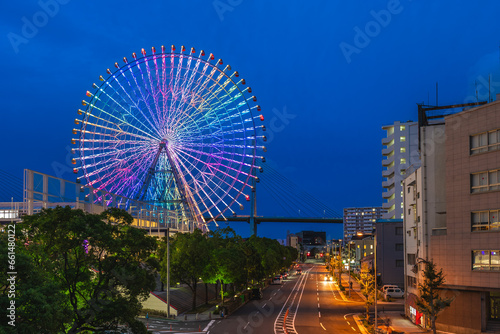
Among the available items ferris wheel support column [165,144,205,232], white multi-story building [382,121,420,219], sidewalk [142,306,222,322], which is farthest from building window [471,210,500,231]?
white multi-story building [382,121,420,219]

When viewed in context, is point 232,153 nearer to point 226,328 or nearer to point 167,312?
point 167,312

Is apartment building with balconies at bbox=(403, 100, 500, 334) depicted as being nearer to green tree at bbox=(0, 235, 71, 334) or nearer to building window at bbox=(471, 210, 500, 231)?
building window at bbox=(471, 210, 500, 231)

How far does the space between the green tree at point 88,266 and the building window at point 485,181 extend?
2554 cm

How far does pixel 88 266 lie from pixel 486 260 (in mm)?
28021

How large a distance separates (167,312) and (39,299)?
36.5m

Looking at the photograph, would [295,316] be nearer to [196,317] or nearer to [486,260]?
[196,317]

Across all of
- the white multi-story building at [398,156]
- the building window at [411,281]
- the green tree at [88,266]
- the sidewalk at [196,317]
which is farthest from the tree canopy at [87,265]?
the white multi-story building at [398,156]

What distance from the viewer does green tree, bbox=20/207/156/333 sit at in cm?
2725

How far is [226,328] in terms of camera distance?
4688cm

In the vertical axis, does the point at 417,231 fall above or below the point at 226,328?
above

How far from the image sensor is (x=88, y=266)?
94.8 feet

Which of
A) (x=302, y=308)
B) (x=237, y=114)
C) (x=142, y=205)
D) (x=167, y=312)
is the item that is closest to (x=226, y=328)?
(x=167, y=312)

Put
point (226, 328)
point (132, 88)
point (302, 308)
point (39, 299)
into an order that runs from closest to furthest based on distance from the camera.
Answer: point (39, 299) < point (226, 328) < point (302, 308) < point (132, 88)

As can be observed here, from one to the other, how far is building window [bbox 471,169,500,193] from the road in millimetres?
15032
